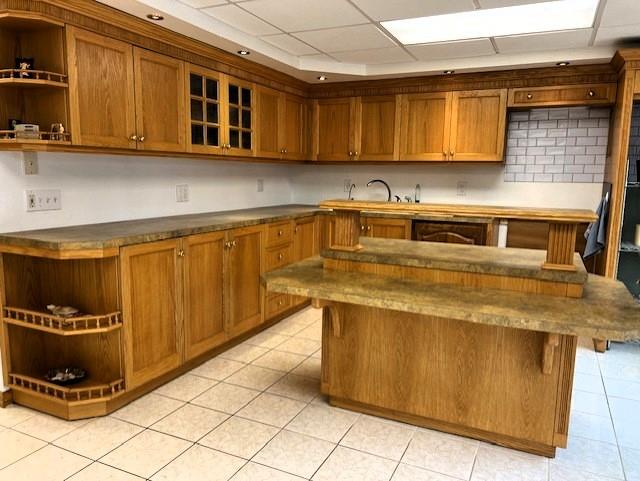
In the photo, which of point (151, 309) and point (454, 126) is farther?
point (454, 126)

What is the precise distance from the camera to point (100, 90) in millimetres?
2561

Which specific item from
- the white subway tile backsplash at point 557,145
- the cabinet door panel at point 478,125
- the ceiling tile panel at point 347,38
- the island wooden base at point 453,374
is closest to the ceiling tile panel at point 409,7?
the ceiling tile panel at point 347,38

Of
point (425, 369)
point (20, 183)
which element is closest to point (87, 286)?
point (20, 183)

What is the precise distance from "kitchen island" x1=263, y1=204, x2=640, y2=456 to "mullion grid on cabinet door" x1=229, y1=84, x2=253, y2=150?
5.26 feet

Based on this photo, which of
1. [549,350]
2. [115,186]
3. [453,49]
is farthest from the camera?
[453,49]

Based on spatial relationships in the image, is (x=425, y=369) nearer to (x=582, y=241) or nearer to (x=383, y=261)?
(x=383, y=261)

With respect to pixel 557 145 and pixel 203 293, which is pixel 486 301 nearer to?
pixel 203 293

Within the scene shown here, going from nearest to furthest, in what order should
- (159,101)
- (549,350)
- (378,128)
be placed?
(549,350) → (159,101) → (378,128)

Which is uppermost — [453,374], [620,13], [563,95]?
[620,13]

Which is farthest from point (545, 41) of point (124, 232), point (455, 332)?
point (124, 232)

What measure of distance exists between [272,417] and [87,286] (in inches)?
46.4

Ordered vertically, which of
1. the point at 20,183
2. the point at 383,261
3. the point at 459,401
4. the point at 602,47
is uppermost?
the point at 602,47

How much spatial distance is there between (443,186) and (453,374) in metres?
2.71

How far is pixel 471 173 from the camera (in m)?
4.48
